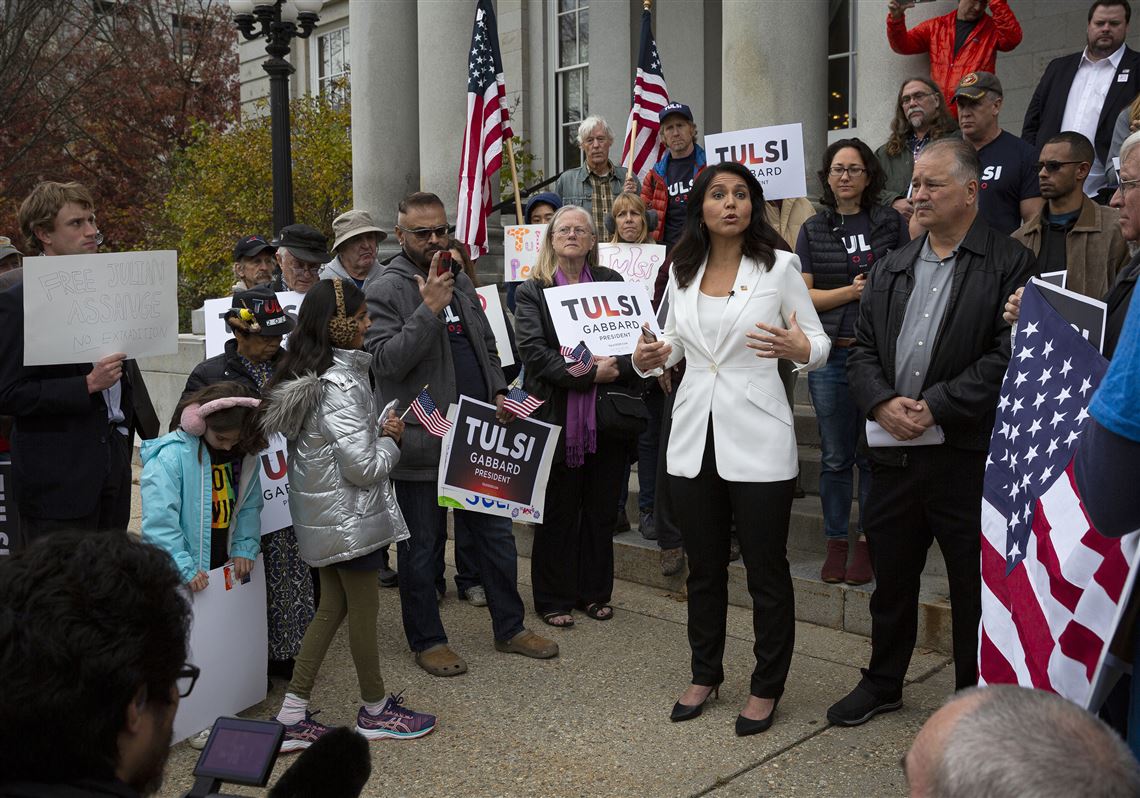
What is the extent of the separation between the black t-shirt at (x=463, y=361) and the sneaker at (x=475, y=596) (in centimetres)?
138

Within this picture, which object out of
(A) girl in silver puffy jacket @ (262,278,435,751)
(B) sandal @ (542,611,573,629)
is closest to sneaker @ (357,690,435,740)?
(A) girl in silver puffy jacket @ (262,278,435,751)

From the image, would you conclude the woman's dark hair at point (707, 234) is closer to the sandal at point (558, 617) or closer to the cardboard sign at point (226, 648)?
the sandal at point (558, 617)

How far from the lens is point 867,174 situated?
5.98 meters

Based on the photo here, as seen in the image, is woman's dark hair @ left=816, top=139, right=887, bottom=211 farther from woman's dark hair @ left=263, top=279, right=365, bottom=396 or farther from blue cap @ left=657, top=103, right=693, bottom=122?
woman's dark hair @ left=263, top=279, right=365, bottom=396

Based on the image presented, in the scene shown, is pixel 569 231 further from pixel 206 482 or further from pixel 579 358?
pixel 206 482

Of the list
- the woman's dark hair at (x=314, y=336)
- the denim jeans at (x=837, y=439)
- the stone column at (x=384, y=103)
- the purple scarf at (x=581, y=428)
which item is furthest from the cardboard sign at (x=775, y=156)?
the stone column at (x=384, y=103)

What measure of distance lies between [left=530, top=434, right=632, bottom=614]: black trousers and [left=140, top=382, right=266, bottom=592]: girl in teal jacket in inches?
73.3

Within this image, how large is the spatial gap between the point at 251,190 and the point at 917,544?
1482 centimetres

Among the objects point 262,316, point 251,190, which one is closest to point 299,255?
point 262,316

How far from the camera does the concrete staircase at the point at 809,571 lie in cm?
542

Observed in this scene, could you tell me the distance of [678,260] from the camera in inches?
192

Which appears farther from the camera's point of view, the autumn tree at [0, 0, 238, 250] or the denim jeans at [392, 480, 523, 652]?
the autumn tree at [0, 0, 238, 250]

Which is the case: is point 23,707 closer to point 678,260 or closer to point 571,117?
point 678,260

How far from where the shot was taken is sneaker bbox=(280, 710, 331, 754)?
4461 millimetres
